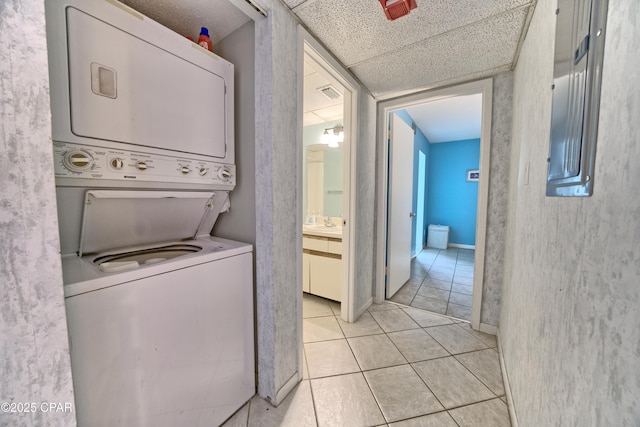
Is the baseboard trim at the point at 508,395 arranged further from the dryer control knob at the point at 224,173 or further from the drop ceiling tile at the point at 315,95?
the drop ceiling tile at the point at 315,95

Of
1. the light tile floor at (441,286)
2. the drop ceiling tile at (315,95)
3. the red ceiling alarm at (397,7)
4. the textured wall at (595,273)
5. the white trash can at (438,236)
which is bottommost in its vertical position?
the light tile floor at (441,286)

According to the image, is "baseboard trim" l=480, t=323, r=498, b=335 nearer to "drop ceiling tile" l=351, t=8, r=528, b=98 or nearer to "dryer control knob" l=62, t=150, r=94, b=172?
"drop ceiling tile" l=351, t=8, r=528, b=98

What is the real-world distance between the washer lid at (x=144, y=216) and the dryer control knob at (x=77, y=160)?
0.10m

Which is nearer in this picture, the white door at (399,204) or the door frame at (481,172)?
the door frame at (481,172)

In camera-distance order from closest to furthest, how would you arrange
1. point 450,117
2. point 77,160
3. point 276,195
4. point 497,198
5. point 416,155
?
point 77,160
point 276,195
point 497,198
point 450,117
point 416,155

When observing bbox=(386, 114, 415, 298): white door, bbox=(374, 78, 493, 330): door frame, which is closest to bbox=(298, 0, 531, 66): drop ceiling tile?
bbox=(374, 78, 493, 330): door frame

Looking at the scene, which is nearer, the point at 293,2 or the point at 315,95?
the point at 293,2

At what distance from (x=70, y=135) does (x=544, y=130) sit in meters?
1.78

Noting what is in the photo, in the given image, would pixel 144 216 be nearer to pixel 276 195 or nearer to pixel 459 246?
pixel 276 195

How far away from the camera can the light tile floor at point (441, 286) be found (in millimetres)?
2455

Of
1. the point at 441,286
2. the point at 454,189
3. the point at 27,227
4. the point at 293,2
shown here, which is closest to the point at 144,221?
the point at 27,227

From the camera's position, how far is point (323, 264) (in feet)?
7.99

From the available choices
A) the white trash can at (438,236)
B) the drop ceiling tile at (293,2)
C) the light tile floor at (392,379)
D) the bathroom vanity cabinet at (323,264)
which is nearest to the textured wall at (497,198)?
the light tile floor at (392,379)

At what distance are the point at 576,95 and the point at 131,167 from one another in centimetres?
154
